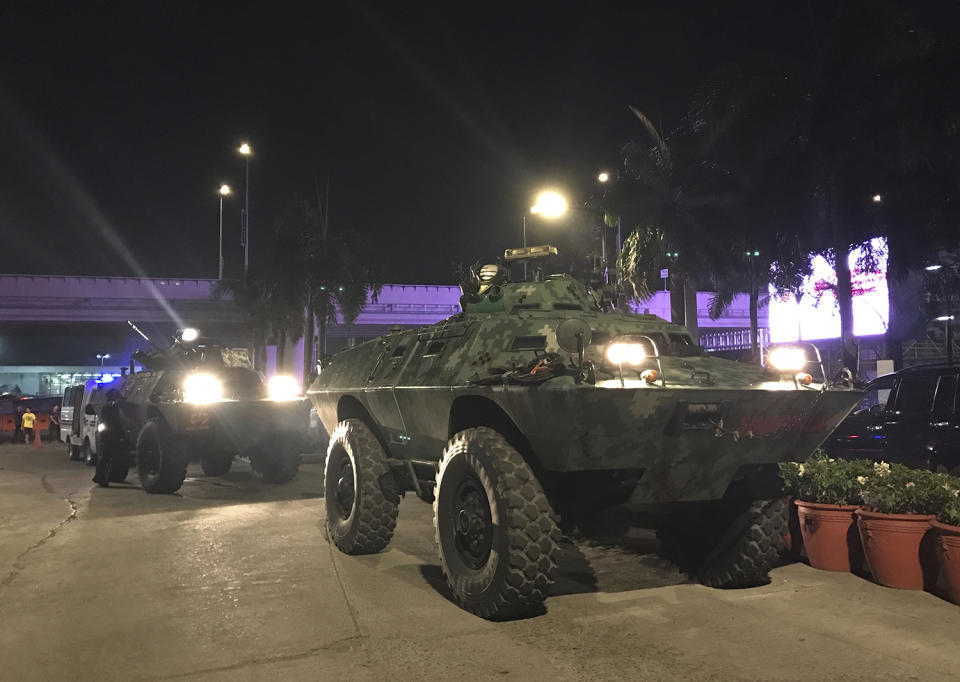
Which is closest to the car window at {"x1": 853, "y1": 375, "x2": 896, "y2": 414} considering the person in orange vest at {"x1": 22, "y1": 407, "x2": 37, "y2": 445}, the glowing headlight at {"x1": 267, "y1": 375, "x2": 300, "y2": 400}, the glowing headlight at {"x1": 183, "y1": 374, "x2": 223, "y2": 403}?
the glowing headlight at {"x1": 267, "y1": 375, "x2": 300, "y2": 400}

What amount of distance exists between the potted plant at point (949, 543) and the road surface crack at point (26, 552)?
7.21 m

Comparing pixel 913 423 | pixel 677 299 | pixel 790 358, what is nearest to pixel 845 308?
pixel 677 299

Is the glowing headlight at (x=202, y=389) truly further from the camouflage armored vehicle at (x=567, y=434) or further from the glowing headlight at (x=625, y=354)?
the glowing headlight at (x=625, y=354)

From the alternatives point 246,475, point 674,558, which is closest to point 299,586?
point 674,558

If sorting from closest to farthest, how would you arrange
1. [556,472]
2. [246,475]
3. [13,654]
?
[13,654], [556,472], [246,475]

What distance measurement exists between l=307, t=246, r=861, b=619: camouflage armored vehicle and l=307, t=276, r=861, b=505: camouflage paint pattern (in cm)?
1

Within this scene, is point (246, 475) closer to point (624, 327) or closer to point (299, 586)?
point (299, 586)

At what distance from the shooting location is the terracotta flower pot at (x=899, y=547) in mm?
6184

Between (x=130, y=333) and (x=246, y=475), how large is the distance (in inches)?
1620

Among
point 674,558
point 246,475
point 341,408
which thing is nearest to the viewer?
point 674,558

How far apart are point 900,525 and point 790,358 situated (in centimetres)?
162

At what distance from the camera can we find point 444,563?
600 centimetres

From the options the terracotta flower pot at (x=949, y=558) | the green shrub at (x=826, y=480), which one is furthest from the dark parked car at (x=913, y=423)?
the terracotta flower pot at (x=949, y=558)

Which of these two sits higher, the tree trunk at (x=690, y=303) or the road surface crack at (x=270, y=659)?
the tree trunk at (x=690, y=303)
